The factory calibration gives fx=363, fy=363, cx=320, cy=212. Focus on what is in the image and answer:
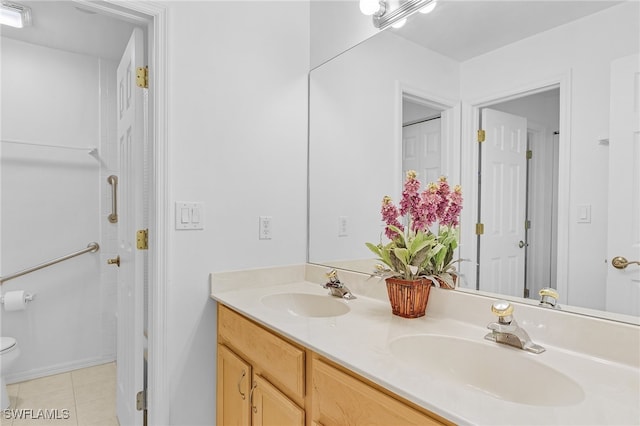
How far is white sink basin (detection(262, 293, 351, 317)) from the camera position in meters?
1.57

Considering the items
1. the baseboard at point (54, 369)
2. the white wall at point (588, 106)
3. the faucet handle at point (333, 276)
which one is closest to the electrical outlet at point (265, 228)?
the faucet handle at point (333, 276)

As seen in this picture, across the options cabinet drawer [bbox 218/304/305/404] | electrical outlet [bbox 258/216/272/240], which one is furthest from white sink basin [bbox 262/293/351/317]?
electrical outlet [bbox 258/216/272/240]

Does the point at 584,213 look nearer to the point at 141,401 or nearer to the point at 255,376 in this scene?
the point at 255,376

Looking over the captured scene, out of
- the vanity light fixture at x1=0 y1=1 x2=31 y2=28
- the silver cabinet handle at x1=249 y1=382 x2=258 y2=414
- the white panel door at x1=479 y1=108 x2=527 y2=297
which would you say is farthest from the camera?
the vanity light fixture at x1=0 y1=1 x2=31 y2=28

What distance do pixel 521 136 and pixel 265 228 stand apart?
1.16 metres

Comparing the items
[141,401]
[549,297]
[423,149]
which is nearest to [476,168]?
[423,149]

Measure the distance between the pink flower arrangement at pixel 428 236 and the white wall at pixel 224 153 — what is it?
733 mm

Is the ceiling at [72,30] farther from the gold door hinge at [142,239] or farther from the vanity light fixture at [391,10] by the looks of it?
the vanity light fixture at [391,10]

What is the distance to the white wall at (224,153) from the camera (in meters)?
1.54

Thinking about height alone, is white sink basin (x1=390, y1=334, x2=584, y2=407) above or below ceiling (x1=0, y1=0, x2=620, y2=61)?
below

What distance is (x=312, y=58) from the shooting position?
196 cm

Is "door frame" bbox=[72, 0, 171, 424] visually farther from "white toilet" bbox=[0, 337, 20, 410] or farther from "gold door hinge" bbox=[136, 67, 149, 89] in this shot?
"white toilet" bbox=[0, 337, 20, 410]

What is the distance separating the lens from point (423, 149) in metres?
1.47

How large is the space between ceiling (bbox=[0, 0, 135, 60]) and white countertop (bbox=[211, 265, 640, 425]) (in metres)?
1.86
